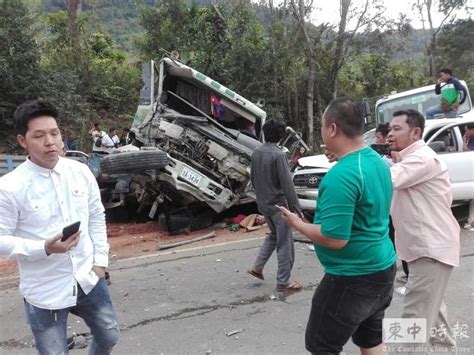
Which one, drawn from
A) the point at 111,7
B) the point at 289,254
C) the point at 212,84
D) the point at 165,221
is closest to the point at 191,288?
the point at 289,254

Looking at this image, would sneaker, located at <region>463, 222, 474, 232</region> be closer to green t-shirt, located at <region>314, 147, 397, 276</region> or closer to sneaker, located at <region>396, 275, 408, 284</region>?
sneaker, located at <region>396, 275, 408, 284</region>

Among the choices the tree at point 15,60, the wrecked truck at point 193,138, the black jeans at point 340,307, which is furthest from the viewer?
the tree at point 15,60

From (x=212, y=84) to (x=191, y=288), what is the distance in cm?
387

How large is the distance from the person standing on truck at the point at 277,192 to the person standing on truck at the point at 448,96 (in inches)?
207

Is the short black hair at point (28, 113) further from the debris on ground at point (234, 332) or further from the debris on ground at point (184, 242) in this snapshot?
the debris on ground at point (184, 242)

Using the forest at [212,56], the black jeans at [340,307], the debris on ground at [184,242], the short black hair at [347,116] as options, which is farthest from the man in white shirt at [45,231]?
the forest at [212,56]

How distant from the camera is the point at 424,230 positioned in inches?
114

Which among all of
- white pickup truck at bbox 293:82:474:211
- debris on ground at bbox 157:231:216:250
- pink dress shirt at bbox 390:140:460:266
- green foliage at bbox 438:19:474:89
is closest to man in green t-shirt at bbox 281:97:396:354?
pink dress shirt at bbox 390:140:460:266

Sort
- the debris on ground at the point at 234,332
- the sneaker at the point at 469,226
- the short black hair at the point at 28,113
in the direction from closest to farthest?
the short black hair at the point at 28,113 < the debris on ground at the point at 234,332 < the sneaker at the point at 469,226

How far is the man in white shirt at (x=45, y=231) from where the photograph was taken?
91.0 inches

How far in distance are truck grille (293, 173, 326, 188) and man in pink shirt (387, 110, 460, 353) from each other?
443 centimetres

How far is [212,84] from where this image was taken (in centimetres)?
796

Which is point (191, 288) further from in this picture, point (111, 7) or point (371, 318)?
point (111, 7)

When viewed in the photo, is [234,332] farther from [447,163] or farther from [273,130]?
[447,163]
